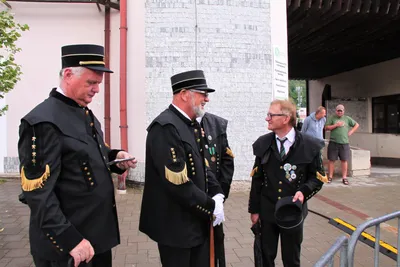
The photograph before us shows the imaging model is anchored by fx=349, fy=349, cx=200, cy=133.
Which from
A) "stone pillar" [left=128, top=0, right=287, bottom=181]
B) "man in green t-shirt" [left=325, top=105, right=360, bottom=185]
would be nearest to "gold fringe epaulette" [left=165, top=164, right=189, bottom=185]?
"stone pillar" [left=128, top=0, right=287, bottom=181]

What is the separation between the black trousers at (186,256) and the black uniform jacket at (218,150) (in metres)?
0.52

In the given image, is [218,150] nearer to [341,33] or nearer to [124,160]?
[124,160]

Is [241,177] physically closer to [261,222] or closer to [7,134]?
[261,222]

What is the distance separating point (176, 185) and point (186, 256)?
54cm

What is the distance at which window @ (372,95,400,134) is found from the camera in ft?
42.8

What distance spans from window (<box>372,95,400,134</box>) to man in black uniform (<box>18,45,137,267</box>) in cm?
1328

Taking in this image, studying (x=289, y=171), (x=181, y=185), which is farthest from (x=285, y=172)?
(x=181, y=185)

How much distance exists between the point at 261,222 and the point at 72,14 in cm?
682

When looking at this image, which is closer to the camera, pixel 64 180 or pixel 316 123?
pixel 64 180

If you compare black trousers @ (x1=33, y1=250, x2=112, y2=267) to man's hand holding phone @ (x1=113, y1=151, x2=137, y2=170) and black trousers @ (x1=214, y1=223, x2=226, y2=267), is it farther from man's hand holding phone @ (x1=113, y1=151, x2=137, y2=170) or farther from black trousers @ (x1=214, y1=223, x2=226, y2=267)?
black trousers @ (x1=214, y1=223, x2=226, y2=267)

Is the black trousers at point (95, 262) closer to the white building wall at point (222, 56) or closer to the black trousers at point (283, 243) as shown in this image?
the black trousers at point (283, 243)

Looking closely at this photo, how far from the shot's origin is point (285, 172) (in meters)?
2.99

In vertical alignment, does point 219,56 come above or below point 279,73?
above

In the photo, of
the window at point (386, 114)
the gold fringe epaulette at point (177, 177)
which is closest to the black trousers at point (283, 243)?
the gold fringe epaulette at point (177, 177)
